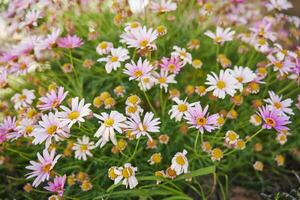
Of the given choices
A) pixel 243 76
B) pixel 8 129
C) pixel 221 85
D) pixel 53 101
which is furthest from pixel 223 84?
pixel 8 129

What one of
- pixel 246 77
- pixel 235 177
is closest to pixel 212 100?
pixel 246 77

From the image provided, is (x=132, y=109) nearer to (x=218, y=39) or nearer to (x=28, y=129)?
(x=28, y=129)

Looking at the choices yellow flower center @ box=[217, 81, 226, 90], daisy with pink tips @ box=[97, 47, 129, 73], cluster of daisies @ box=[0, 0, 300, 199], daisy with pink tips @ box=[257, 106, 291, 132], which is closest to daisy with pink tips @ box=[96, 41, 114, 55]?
cluster of daisies @ box=[0, 0, 300, 199]

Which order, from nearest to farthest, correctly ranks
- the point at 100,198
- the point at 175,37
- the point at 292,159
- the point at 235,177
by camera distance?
the point at 100,198, the point at 235,177, the point at 292,159, the point at 175,37

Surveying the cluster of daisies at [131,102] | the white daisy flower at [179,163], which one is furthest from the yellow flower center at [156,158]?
the white daisy flower at [179,163]

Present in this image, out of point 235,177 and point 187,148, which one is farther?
point 235,177

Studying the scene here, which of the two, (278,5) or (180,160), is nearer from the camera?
(180,160)

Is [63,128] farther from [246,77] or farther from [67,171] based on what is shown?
[246,77]

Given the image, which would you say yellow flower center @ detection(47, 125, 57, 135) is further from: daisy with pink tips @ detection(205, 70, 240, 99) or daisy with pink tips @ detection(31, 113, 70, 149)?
daisy with pink tips @ detection(205, 70, 240, 99)
